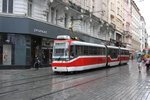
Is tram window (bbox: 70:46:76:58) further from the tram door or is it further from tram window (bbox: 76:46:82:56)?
the tram door

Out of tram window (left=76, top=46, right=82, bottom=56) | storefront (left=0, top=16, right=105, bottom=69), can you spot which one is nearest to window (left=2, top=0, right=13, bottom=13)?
storefront (left=0, top=16, right=105, bottom=69)

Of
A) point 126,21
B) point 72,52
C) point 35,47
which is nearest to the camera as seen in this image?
point 72,52

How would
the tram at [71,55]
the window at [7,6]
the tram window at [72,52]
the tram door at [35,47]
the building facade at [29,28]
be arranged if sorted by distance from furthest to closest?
the tram door at [35,47] < the window at [7,6] < the building facade at [29,28] < the tram window at [72,52] < the tram at [71,55]

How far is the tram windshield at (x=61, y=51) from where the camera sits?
2649 centimetres

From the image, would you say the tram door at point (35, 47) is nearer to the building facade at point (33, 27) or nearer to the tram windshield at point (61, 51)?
the building facade at point (33, 27)

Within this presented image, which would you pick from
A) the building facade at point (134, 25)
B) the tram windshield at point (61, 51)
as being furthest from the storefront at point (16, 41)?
the building facade at point (134, 25)

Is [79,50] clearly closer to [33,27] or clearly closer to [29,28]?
[29,28]

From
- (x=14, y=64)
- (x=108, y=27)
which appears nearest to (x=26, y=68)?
(x=14, y=64)

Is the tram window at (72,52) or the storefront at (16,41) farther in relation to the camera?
the storefront at (16,41)

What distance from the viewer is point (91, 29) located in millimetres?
55094

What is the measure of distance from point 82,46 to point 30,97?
16119mm

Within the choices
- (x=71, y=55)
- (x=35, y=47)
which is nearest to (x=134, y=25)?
(x=35, y=47)

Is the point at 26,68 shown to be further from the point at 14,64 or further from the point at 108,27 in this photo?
the point at 108,27

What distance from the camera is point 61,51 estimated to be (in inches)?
1054
